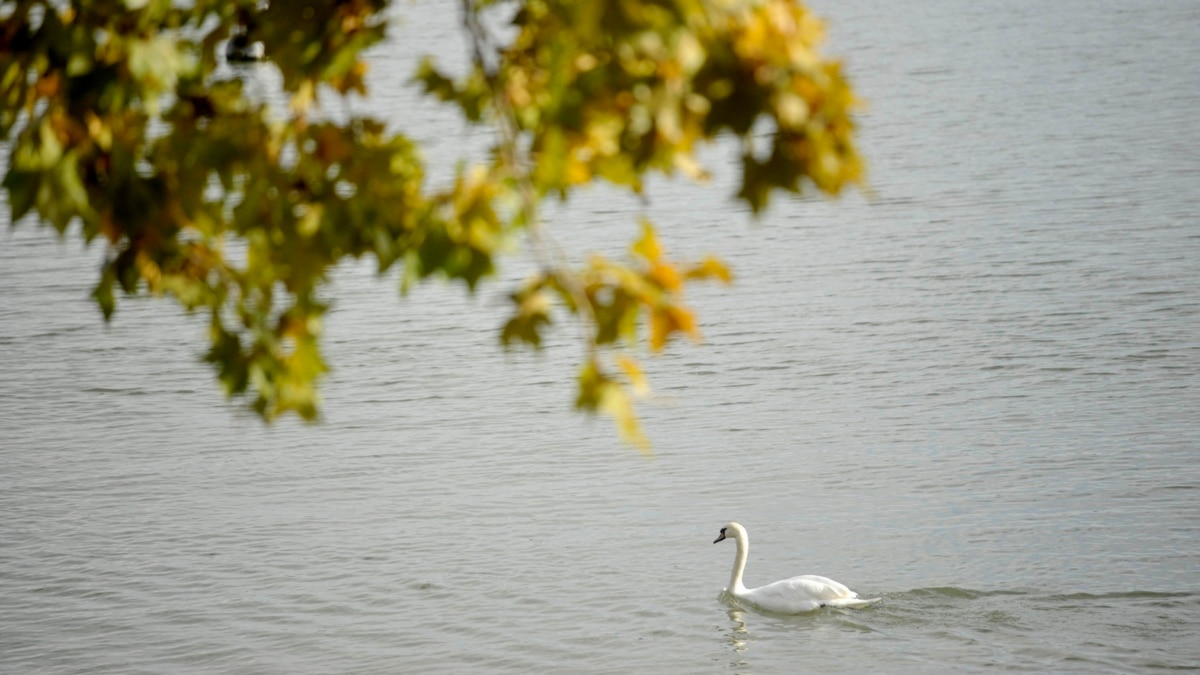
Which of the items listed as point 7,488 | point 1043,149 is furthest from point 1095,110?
point 7,488

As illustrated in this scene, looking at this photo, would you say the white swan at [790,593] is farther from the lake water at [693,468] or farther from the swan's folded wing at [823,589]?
the lake water at [693,468]

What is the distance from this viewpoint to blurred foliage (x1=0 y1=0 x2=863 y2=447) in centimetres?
375

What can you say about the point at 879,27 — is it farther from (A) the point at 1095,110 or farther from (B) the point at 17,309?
(B) the point at 17,309

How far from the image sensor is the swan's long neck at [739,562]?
39.2 ft

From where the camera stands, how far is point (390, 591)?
12344 mm

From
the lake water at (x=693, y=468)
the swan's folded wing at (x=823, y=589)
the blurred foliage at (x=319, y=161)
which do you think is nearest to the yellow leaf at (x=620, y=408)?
the blurred foliage at (x=319, y=161)

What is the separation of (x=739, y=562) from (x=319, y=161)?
26.1 feet

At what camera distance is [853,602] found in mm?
11312

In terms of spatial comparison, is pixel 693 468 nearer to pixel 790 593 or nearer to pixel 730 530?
pixel 730 530

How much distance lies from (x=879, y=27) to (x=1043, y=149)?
14467 mm

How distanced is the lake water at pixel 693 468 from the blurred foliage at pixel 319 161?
4.12 meters

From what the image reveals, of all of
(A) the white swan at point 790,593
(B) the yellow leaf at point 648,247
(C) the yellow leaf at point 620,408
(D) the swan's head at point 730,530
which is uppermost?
(B) the yellow leaf at point 648,247

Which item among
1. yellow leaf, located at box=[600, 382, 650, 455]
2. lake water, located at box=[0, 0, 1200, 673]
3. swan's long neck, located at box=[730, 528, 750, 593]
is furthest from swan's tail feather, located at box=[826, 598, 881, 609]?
yellow leaf, located at box=[600, 382, 650, 455]

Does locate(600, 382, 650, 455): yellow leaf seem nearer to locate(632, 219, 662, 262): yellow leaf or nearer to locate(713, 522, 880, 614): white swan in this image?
locate(632, 219, 662, 262): yellow leaf
